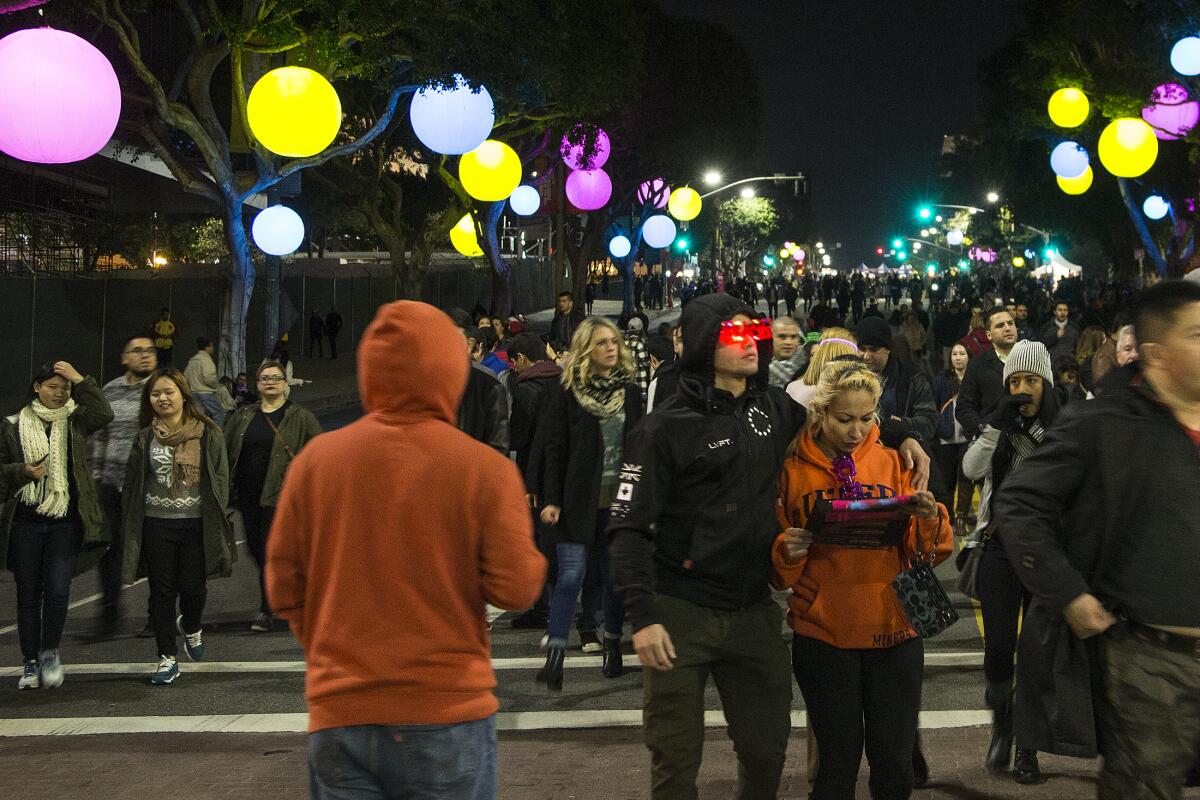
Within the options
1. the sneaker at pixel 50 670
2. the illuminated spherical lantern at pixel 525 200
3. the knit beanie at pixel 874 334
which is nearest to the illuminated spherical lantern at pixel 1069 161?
the illuminated spherical lantern at pixel 525 200

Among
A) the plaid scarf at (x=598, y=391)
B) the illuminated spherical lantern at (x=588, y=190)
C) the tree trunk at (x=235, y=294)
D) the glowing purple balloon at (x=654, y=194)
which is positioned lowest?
the plaid scarf at (x=598, y=391)

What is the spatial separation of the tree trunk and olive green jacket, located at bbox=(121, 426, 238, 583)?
15.7 metres

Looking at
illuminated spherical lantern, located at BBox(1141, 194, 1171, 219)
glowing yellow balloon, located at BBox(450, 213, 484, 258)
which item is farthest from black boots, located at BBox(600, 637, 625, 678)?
illuminated spherical lantern, located at BBox(1141, 194, 1171, 219)

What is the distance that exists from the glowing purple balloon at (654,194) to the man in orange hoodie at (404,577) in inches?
1840

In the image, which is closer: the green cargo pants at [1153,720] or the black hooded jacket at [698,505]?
the green cargo pants at [1153,720]

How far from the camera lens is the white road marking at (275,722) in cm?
684

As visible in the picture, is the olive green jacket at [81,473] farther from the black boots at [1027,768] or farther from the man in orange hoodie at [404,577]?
the black boots at [1027,768]

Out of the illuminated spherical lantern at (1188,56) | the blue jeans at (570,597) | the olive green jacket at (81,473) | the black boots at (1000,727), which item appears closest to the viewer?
the black boots at (1000,727)

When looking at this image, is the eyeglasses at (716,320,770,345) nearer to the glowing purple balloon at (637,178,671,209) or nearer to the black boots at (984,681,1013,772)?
the black boots at (984,681,1013,772)

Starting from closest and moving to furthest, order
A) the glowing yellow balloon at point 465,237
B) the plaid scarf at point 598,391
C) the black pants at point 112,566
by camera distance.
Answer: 1. the plaid scarf at point 598,391
2. the black pants at point 112,566
3. the glowing yellow balloon at point 465,237

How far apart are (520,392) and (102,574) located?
10.0 feet

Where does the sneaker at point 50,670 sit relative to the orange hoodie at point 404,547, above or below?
below

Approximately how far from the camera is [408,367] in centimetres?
327

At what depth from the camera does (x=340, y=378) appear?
1308 inches
